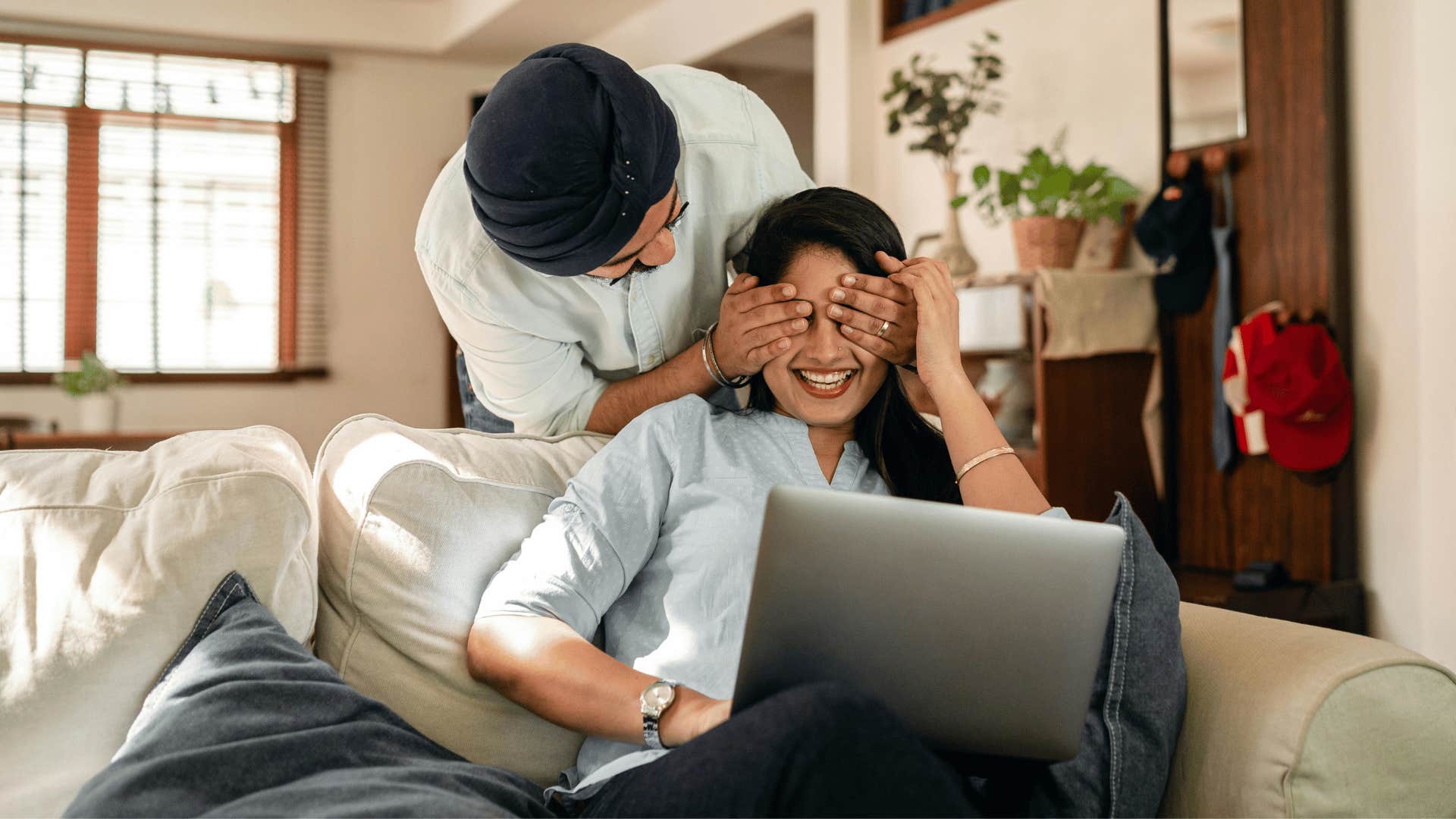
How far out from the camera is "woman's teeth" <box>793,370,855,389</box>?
158cm

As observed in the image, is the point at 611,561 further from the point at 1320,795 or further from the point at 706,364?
the point at 1320,795

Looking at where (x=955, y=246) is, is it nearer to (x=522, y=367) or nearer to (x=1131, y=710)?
(x=522, y=367)

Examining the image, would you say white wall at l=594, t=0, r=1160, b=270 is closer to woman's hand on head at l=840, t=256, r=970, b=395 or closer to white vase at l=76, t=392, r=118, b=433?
woman's hand on head at l=840, t=256, r=970, b=395

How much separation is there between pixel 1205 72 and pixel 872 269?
7.02 ft

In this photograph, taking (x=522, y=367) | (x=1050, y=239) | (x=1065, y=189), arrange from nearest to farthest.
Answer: (x=522, y=367)
(x=1065, y=189)
(x=1050, y=239)

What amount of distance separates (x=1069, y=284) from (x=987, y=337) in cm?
37

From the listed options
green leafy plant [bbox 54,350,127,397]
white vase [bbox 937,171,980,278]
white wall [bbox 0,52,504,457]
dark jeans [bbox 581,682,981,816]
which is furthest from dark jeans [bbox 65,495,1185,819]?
white wall [bbox 0,52,504,457]

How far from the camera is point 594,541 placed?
1422mm

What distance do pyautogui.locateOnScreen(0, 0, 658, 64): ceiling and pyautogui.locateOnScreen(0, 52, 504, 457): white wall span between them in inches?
8.1

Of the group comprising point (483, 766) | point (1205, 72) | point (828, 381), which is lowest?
point (483, 766)

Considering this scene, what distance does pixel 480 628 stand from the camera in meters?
1.39

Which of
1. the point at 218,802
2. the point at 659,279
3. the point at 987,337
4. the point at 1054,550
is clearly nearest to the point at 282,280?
the point at 987,337

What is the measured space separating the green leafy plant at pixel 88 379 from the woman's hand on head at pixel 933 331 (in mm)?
4678

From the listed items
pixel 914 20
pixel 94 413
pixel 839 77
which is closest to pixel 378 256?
pixel 94 413
